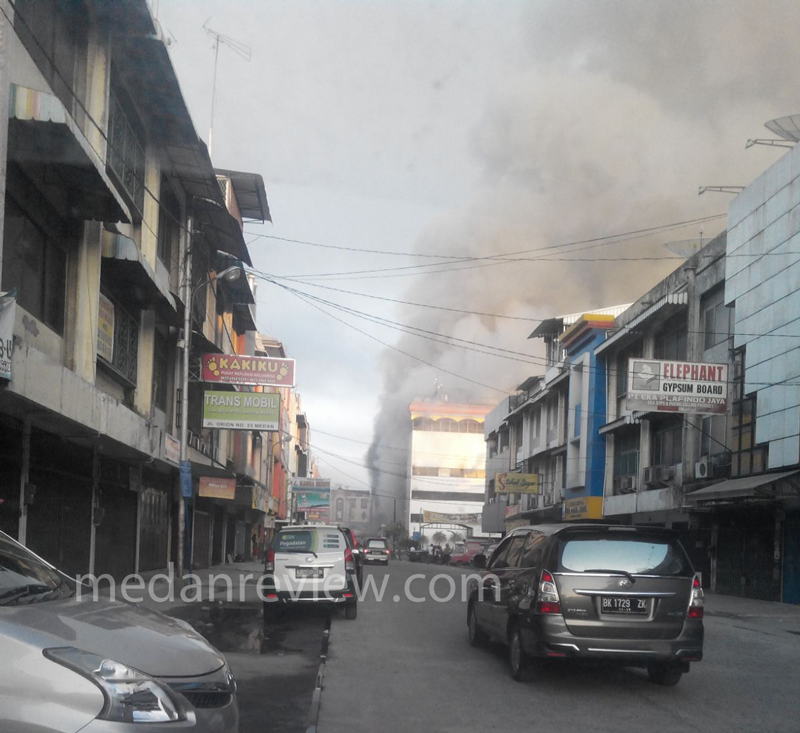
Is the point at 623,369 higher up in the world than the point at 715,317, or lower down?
lower down

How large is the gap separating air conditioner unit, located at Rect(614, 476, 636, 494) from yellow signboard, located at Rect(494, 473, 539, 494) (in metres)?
10.5

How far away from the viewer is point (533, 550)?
921cm

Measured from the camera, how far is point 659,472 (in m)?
31.9

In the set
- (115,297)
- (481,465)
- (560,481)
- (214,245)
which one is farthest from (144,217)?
(481,465)

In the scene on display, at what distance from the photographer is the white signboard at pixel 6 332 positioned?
941cm

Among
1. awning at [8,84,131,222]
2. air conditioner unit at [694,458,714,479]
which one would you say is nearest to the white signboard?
awning at [8,84,131,222]

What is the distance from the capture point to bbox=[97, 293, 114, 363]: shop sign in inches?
642

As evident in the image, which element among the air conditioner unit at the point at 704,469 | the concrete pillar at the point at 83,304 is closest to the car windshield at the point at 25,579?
the concrete pillar at the point at 83,304

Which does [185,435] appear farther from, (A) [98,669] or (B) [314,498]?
(B) [314,498]

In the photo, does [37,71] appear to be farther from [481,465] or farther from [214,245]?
[481,465]

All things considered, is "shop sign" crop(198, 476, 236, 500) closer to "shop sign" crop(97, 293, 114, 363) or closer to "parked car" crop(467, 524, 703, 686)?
"shop sign" crop(97, 293, 114, 363)

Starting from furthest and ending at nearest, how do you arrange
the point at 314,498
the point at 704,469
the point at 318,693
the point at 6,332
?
the point at 314,498 → the point at 704,469 → the point at 6,332 → the point at 318,693

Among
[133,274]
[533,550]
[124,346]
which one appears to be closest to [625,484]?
[124,346]

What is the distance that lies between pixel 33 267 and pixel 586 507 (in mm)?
32095
